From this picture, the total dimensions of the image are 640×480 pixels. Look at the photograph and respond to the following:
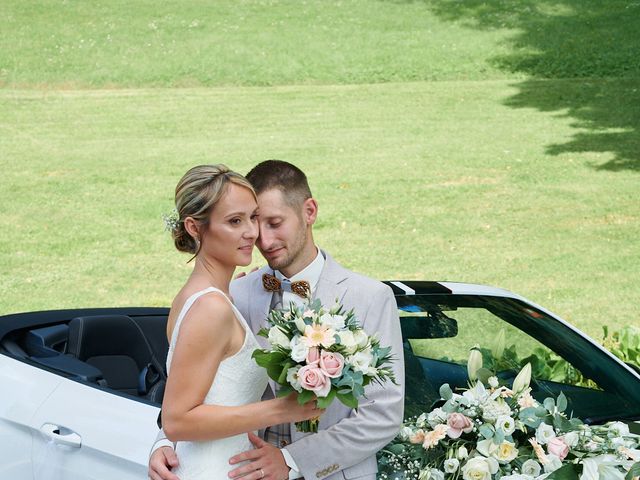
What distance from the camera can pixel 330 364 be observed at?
2.79m

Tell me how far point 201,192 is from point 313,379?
686 millimetres

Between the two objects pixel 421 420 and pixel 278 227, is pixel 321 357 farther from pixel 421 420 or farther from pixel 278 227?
pixel 421 420

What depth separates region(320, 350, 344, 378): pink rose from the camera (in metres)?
2.79

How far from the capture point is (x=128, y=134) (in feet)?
65.0

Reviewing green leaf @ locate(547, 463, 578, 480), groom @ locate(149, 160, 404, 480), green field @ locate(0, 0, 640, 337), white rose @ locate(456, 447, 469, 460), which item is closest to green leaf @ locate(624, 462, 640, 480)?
green leaf @ locate(547, 463, 578, 480)

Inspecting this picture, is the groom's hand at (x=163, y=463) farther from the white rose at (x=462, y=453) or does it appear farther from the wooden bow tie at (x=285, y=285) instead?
the white rose at (x=462, y=453)

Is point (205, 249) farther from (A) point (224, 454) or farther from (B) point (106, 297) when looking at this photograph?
(B) point (106, 297)

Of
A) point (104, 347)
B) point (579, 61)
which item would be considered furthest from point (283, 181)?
point (579, 61)

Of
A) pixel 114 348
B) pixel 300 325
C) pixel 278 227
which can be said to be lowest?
pixel 114 348

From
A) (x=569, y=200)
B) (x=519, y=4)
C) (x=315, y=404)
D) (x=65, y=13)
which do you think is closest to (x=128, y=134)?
(x=569, y=200)

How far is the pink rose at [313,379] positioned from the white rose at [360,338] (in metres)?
0.14

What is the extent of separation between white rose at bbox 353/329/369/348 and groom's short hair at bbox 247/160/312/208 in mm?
613

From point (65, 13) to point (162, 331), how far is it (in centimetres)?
2500

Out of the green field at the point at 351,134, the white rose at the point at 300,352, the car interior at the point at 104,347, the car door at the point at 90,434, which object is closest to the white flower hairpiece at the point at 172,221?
the white rose at the point at 300,352
